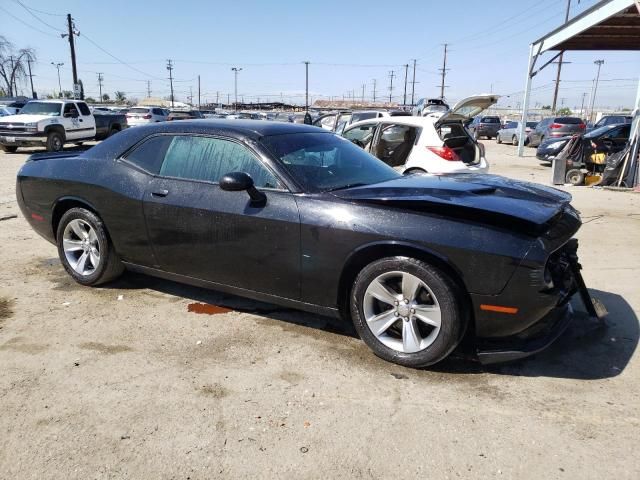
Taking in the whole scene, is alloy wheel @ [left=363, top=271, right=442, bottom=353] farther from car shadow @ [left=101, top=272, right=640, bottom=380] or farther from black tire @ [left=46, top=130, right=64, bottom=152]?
black tire @ [left=46, top=130, right=64, bottom=152]

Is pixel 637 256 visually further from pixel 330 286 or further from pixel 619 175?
pixel 619 175

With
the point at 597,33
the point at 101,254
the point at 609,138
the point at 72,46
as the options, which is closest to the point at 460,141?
the point at 101,254

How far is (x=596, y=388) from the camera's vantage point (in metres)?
2.96

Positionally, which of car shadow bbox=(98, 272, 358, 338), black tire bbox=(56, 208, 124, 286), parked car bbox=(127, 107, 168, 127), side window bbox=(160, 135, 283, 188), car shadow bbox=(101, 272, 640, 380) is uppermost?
side window bbox=(160, 135, 283, 188)

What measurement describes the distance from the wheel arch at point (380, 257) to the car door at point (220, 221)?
34 centimetres

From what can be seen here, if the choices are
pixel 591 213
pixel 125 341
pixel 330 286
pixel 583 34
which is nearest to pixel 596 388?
pixel 330 286

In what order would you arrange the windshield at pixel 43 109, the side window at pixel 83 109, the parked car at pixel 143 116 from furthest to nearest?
the parked car at pixel 143 116, the side window at pixel 83 109, the windshield at pixel 43 109

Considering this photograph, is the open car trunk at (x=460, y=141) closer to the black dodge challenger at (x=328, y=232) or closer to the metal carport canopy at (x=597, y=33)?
the black dodge challenger at (x=328, y=232)

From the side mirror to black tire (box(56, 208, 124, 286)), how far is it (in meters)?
1.58

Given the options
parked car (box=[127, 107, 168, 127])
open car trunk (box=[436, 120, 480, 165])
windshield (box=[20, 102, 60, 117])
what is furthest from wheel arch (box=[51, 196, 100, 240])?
parked car (box=[127, 107, 168, 127])

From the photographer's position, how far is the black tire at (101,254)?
435 centimetres

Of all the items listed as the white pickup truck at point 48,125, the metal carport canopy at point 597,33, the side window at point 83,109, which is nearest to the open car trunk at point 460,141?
the metal carport canopy at point 597,33

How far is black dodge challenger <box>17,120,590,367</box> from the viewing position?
290 centimetres

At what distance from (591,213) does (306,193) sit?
22.2 feet
